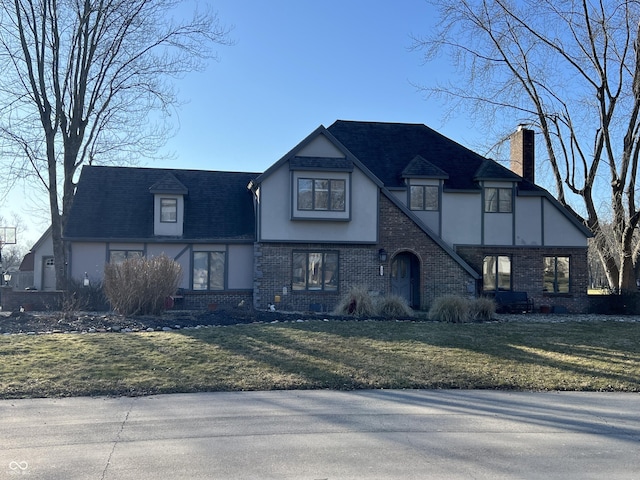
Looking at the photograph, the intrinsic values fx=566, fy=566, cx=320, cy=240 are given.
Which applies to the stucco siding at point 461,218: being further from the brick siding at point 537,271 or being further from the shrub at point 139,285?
the shrub at point 139,285

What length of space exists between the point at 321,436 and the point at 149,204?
19.1 metres

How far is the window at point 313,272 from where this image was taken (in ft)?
70.9

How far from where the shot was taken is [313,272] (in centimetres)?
2170

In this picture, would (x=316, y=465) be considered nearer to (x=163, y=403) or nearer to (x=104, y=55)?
(x=163, y=403)

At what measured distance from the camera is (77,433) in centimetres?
644

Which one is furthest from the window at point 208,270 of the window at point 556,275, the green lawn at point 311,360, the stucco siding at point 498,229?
the window at point 556,275

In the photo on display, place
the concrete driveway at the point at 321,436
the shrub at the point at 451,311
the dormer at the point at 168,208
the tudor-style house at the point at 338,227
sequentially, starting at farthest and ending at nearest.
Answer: the dormer at the point at 168,208 → the tudor-style house at the point at 338,227 → the shrub at the point at 451,311 → the concrete driveway at the point at 321,436

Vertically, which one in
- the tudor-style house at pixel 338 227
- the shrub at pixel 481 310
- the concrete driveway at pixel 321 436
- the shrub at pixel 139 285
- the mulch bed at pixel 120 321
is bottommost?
the concrete driveway at pixel 321 436

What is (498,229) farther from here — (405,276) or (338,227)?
(338,227)

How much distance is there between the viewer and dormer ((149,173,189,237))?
2252 cm

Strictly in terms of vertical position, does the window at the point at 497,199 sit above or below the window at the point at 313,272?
above

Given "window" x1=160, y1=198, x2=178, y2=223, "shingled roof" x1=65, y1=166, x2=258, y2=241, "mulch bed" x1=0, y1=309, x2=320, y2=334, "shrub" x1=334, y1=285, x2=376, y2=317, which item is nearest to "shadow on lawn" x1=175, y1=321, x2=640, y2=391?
"mulch bed" x1=0, y1=309, x2=320, y2=334

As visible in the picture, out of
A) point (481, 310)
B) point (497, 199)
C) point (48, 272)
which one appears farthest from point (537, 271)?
point (48, 272)

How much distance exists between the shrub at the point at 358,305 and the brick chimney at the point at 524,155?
12.3 meters
